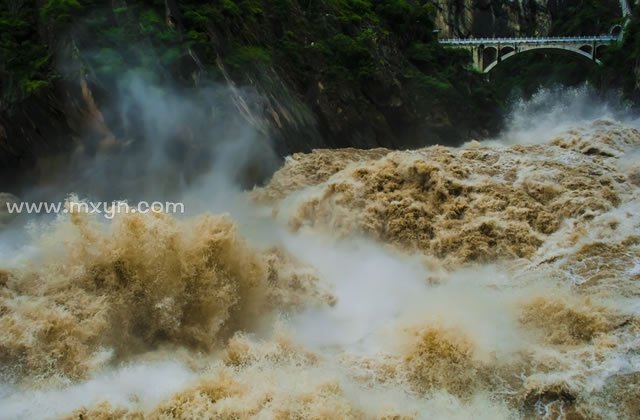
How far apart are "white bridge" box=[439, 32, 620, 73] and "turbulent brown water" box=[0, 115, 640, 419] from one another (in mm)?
27900

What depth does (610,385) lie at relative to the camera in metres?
6.09

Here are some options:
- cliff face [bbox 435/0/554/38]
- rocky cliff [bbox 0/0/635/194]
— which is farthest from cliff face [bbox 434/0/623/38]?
rocky cliff [bbox 0/0/635/194]

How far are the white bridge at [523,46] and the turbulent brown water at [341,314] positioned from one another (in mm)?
27900

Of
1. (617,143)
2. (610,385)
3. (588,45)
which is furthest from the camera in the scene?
(588,45)

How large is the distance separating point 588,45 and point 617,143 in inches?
924

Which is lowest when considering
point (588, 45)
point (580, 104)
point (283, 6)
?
point (580, 104)

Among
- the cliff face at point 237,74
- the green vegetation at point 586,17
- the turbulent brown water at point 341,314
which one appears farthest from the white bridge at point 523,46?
the turbulent brown water at point 341,314

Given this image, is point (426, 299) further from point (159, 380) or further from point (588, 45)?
point (588, 45)

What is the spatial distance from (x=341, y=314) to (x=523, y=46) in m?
35.0

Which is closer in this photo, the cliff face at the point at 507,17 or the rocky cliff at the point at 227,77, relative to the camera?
the rocky cliff at the point at 227,77

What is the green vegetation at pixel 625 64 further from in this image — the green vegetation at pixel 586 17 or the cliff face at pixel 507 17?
the cliff face at pixel 507 17

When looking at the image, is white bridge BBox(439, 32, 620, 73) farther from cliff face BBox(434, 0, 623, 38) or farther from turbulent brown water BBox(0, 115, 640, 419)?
turbulent brown water BBox(0, 115, 640, 419)

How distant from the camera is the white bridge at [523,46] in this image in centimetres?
3644

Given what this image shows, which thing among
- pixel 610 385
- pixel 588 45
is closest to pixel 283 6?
pixel 610 385
